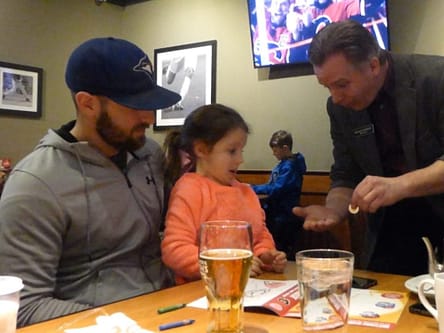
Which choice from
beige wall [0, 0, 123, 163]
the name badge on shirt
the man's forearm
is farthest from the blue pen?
beige wall [0, 0, 123, 163]

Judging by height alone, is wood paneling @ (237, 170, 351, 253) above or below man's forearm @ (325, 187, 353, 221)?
below

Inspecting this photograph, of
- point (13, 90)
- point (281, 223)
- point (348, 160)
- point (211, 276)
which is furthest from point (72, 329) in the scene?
point (13, 90)

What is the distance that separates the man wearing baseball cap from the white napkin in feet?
0.88

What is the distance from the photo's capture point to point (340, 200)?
1942mm

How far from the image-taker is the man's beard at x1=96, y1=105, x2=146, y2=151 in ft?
4.96

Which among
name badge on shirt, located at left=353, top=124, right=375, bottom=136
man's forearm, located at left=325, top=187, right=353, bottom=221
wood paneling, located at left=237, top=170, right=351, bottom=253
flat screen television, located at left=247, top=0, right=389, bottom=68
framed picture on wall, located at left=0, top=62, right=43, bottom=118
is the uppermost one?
flat screen television, located at left=247, top=0, right=389, bottom=68

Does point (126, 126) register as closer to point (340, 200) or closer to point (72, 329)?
point (72, 329)

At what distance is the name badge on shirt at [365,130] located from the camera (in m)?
1.92

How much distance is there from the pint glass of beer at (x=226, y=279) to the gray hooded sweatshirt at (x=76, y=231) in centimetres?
43

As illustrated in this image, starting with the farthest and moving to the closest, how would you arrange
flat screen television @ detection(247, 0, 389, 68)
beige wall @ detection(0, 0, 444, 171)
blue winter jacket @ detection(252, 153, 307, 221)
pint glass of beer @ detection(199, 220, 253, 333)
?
1. beige wall @ detection(0, 0, 444, 171)
2. blue winter jacket @ detection(252, 153, 307, 221)
3. flat screen television @ detection(247, 0, 389, 68)
4. pint glass of beer @ detection(199, 220, 253, 333)

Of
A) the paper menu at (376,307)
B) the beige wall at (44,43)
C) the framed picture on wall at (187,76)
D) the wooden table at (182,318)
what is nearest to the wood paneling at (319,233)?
the framed picture on wall at (187,76)

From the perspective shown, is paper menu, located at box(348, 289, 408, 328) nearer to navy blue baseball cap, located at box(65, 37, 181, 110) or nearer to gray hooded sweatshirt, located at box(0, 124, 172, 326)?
gray hooded sweatshirt, located at box(0, 124, 172, 326)

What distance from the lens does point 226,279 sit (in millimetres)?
903

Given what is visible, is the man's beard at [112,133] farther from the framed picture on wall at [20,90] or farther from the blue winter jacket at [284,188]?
the framed picture on wall at [20,90]
